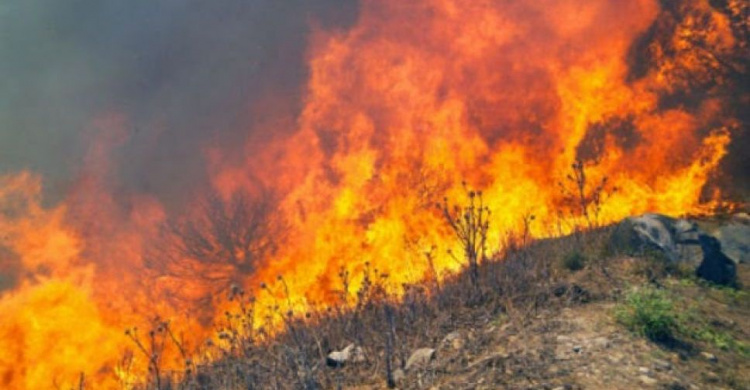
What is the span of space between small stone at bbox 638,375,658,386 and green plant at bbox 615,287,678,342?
1.21 metres

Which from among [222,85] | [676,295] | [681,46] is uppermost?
[222,85]

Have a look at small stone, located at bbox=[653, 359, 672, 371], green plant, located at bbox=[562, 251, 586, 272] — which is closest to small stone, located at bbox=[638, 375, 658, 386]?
small stone, located at bbox=[653, 359, 672, 371]

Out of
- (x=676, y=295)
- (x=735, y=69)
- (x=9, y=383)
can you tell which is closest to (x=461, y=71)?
(x=735, y=69)

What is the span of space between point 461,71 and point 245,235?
9251 mm

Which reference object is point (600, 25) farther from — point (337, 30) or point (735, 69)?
point (337, 30)

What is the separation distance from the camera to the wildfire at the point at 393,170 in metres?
16.4

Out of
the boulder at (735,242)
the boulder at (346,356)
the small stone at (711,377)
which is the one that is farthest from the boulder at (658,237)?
the boulder at (346,356)

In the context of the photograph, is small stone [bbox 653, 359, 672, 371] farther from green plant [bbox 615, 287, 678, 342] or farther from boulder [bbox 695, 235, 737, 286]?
boulder [bbox 695, 235, 737, 286]

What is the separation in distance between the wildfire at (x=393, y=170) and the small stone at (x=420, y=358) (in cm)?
747

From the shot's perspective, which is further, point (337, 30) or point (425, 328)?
point (337, 30)

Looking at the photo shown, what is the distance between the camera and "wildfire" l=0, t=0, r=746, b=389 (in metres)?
16.4

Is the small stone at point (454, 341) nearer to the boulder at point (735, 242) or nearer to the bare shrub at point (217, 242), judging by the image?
the boulder at point (735, 242)

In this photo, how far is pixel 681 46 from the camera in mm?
18531

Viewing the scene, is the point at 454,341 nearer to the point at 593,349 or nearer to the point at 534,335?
the point at 534,335
